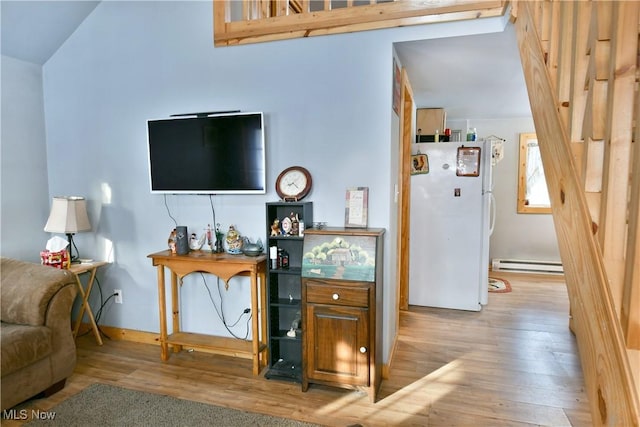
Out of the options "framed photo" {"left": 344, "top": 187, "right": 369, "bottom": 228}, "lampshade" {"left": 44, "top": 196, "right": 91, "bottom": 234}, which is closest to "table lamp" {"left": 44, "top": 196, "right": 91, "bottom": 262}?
"lampshade" {"left": 44, "top": 196, "right": 91, "bottom": 234}

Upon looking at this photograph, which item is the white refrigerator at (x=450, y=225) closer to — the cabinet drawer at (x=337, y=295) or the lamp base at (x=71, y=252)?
the cabinet drawer at (x=337, y=295)

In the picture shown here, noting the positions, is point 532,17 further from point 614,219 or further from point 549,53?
point 614,219

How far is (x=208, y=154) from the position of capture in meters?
2.75

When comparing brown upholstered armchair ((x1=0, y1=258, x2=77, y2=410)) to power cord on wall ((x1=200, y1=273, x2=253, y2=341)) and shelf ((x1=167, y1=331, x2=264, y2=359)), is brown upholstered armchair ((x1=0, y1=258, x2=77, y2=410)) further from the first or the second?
power cord on wall ((x1=200, y1=273, x2=253, y2=341))

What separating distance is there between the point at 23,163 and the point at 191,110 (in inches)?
63.8

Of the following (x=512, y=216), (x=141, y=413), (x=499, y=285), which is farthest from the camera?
(x=512, y=216)

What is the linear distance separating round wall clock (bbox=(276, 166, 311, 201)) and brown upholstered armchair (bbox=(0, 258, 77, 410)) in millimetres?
1571

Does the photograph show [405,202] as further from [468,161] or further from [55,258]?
[55,258]

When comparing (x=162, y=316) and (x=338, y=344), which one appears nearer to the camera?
(x=338, y=344)

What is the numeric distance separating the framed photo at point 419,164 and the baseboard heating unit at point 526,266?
2545mm

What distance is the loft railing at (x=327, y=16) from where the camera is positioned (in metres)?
2.35

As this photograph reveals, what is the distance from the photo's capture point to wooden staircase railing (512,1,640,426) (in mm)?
831

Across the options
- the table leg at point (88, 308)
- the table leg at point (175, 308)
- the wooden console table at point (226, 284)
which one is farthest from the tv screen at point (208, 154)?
the table leg at point (88, 308)

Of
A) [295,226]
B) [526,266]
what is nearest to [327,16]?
[295,226]
